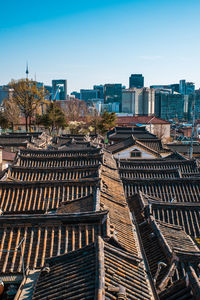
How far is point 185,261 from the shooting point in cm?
838

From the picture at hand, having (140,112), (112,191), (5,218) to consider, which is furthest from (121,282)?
(140,112)

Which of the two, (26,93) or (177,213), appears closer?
(177,213)

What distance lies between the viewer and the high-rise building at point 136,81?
7475 inches

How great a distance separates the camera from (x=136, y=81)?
191375mm

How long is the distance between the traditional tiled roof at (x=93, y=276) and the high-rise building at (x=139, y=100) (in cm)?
11670

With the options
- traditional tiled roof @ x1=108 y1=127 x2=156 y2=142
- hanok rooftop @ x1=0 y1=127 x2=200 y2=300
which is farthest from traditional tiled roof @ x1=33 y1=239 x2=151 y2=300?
traditional tiled roof @ x1=108 y1=127 x2=156 y2=142

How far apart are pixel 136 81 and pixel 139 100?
72.4 meters

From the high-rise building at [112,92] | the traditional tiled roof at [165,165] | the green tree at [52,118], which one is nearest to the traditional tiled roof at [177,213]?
the traditional tiled roof at [165,165]

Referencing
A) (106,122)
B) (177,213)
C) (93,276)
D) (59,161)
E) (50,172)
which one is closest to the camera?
(93,276)

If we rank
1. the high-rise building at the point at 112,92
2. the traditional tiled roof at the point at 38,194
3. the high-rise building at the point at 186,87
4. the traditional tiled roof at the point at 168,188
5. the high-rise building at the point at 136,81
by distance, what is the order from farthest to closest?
the high-rise building at the point at 136,81 < the high-rise building at the point at 186,87 < the high-rise building at the point at 112,92 < the traditional tiled roof at the point at 168,188 < the traditional tiled roof at the point at 38,194

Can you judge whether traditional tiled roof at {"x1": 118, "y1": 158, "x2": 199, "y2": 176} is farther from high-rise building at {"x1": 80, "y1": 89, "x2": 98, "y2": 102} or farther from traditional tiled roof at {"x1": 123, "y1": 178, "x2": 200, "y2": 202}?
high-rise building at {"x1": 80, "y1": 89, "x2": 98, "y2": 102}

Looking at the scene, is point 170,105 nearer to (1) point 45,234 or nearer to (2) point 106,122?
(2) point 106,122

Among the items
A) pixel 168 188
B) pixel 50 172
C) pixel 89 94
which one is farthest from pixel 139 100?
pixel 168 188

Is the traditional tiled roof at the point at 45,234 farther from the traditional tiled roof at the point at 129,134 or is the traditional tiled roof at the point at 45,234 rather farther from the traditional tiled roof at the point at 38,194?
the traditional tiled roof at the point at 129,134
